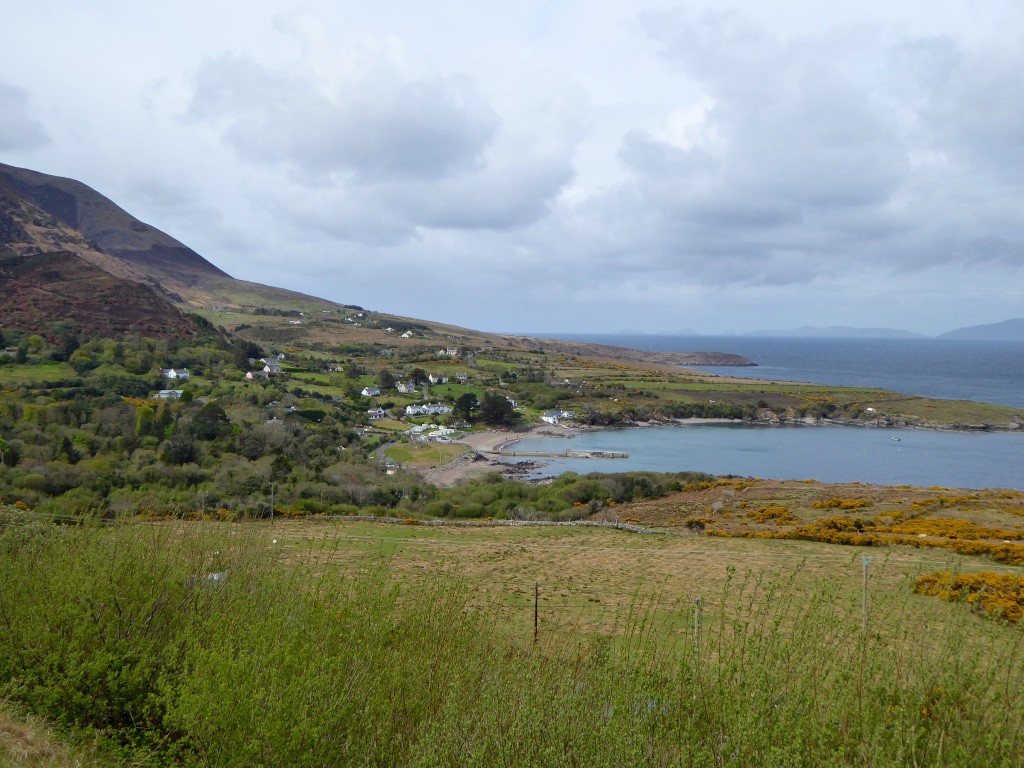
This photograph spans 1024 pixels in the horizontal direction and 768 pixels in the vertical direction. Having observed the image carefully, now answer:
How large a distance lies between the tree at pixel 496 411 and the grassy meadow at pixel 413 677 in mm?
65384

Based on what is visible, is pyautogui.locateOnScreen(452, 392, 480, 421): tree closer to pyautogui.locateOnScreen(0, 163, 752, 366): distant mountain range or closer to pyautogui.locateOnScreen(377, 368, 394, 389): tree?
pyautogui.locateOnScreen(377, 368, 394, 389): tree

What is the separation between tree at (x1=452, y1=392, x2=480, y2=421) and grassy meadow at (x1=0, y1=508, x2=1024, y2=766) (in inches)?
2562

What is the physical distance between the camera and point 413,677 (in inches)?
212

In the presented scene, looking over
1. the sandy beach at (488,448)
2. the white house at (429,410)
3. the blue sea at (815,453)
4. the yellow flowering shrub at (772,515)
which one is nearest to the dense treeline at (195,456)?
the sandy beach at (488,448)

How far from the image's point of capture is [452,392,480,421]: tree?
74.0 metres

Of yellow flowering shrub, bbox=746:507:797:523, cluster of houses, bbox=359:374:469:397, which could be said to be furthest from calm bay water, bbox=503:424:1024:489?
yellow flowering shrub, bbox=746:507:797:523

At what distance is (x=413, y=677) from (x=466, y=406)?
228 feet

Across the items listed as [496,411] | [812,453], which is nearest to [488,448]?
[496,411]

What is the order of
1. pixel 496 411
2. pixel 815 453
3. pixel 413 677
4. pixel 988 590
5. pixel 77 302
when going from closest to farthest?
pixel 413 677 → pixel 988 590 → pixel 815 453 → pixel 77 302 → pixel 496 411

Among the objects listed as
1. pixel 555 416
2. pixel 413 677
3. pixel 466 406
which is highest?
pixel 413 677

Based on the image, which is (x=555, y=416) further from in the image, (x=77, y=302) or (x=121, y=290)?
(x=77, y=302)

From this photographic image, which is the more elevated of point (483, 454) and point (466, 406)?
point (466, 406)

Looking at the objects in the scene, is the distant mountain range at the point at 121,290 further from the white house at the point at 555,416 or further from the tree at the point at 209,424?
the white house at the point at 555,416

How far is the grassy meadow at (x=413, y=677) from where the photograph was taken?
13.5 ft
